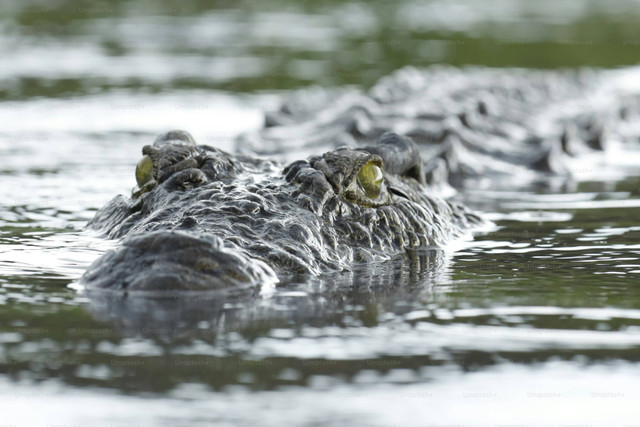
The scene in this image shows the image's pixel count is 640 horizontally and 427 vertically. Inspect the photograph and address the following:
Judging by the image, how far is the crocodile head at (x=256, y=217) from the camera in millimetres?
4441

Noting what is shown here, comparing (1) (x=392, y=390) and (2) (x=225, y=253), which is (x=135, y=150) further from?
(1) (x=392, y=390)

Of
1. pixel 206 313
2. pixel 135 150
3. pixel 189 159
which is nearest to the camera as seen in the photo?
pixel 206 313

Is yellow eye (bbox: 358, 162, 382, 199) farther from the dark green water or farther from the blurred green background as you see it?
the blurred green background

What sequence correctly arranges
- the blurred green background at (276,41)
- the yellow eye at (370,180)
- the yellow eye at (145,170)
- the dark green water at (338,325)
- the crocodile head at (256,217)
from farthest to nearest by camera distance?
1. the blurred green background at (276,41)
2. the yellow eye at (145,170)
3. the yellow eye at (370,180)
4. the crocodile head at (256,217)
5. the dark green water at (338,325)

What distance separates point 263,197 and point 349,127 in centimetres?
394

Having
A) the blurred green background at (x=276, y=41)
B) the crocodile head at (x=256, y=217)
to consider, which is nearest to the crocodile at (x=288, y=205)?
the crocodile head at (x=256, y=217)

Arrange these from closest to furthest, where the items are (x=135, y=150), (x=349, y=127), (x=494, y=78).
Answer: (x=349, y=127), (x=135, y=150), (x=494, y=78)

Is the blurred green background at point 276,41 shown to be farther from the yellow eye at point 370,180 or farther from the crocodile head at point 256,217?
the yellow eye at point 370,180

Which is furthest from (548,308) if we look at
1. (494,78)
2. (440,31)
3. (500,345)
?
(440,31)

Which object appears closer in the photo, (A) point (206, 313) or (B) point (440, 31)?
(A) point (206, 313)

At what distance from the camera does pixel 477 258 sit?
5.78m

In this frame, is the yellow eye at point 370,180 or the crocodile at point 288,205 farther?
the yellow eye at point 370,180

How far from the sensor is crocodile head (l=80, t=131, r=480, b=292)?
4441 mm

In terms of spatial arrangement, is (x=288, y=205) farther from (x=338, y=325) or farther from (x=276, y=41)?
(x=276, y=41)
